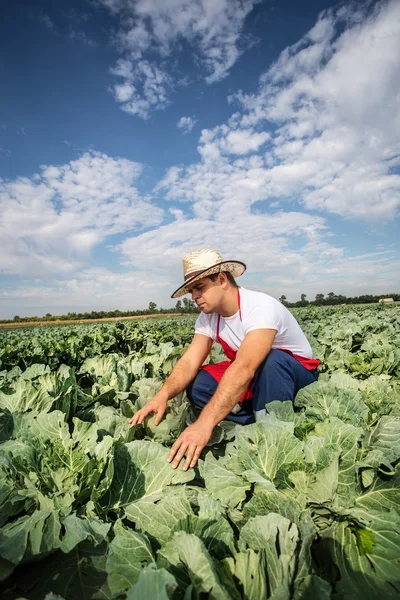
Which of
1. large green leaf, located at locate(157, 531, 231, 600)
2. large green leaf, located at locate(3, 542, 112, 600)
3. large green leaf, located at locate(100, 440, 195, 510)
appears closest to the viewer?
large green leaf, located at locate(157, 531, 231, 600)

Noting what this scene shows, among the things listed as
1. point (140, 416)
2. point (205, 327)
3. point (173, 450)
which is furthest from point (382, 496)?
point (205, 327)

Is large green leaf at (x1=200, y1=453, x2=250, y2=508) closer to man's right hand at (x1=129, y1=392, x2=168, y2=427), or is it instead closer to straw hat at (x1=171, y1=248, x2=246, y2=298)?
man's right hand at (x1=129, y1=392, x2=168, y2=427)

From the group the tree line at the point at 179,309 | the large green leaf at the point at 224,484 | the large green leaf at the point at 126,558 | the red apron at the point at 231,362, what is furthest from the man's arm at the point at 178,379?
the tree line at the point at 179,309

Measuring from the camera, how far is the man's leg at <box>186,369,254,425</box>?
11.4 ft

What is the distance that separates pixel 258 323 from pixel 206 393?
109 centimetres

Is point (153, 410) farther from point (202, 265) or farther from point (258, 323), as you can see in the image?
point (202, 265)

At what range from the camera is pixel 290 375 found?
10.5ft

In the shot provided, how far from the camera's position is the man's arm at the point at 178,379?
8.85 ft

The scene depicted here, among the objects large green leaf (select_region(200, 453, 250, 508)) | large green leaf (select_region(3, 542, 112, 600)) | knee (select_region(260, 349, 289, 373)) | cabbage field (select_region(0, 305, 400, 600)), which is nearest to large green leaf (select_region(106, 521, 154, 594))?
cabbage field (select_region(0, 305, 400, 600))

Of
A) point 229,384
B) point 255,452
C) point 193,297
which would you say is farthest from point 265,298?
point 255,452

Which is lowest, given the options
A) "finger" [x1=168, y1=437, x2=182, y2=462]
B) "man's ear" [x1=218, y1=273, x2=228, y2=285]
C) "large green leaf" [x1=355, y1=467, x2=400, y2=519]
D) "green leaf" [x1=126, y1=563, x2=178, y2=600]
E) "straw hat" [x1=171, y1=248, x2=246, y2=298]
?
"large green leaf" [x1=355, y1=467, x2=400, y2=519]

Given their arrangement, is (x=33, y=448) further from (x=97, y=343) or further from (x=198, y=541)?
(x=97, y=343)

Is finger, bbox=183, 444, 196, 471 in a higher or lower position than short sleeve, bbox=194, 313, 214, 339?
lower

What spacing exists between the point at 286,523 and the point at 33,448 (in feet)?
4.57
